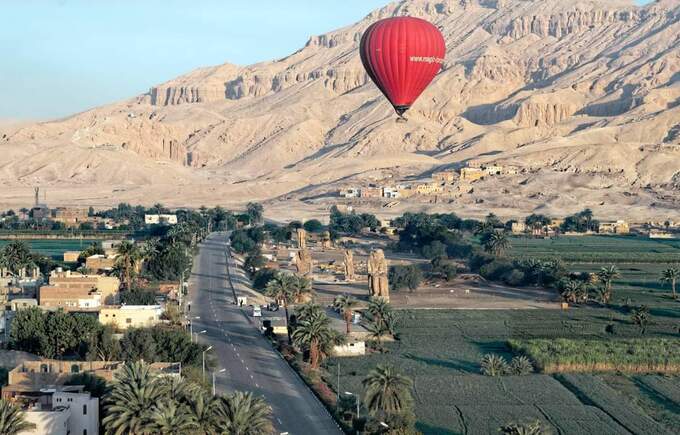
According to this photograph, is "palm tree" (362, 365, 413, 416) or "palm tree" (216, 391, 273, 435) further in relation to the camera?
"palm tree" (362, 365, 413, 416)

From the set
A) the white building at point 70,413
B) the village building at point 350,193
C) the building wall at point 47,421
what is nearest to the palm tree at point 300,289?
the white building at point 70,413

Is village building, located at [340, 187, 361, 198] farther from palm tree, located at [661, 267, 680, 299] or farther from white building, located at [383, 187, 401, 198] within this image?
palm tree, located at [661, 267, 680, 299]


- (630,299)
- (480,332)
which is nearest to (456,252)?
(630,299)

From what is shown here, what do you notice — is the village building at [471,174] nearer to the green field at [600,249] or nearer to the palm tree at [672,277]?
the green field at [600,249]

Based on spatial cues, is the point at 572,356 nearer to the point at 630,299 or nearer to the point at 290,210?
the point at 630,299

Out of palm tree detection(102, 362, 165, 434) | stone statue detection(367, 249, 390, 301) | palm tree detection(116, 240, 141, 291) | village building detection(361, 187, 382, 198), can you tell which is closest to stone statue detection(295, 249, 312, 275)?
stone statue detection(367, 249, 390, 301)

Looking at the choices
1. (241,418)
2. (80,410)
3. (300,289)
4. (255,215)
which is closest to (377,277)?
A: (300,289)
